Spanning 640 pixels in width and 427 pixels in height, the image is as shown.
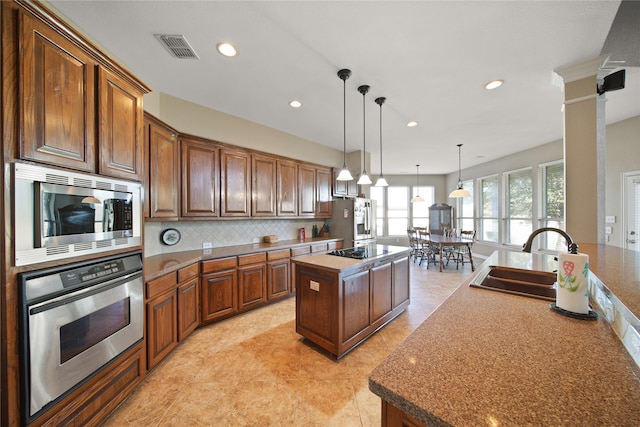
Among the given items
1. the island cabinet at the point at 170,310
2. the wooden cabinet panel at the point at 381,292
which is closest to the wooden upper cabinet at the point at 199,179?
the island cabinet at the point at 170,310

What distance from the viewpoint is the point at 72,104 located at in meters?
1.35

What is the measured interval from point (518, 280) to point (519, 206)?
201 inches

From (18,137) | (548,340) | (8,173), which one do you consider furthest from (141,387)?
(548,340)

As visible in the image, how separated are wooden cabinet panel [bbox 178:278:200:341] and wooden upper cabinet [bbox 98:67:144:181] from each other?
3.85 feet

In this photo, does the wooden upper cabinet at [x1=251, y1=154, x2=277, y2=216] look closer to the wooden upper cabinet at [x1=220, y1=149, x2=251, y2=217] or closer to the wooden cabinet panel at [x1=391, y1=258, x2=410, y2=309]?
the wooden upper cabinet at [x1=220, y1=149, x2=251, y2=217]

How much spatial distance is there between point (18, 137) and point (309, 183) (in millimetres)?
3424

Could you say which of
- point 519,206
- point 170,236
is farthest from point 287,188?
point 519,206

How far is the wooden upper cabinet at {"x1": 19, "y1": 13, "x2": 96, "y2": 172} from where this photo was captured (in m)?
1.15

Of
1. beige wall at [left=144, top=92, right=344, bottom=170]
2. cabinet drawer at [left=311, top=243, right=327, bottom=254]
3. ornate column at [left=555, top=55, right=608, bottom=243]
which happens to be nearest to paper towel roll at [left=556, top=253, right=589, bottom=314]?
ornate column at [left=555, top=55, right=608, bottom=243]

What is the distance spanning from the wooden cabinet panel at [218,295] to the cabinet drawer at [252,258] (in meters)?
0.15

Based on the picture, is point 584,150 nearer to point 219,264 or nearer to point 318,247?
point 318,247

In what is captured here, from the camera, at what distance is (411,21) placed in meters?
1.72

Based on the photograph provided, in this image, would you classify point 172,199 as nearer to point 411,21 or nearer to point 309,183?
point 309,183

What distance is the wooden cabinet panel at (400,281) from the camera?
292 centimetres
